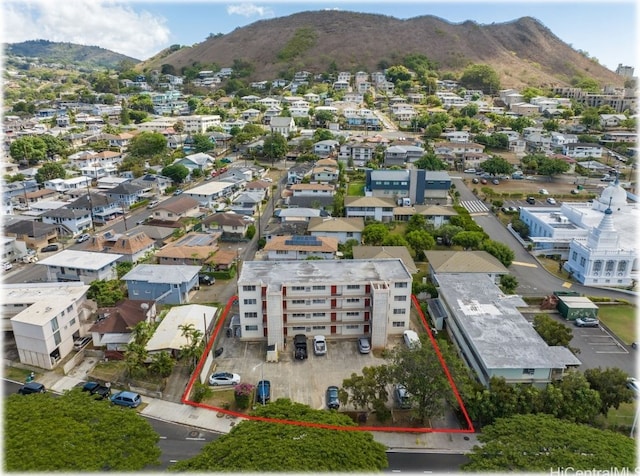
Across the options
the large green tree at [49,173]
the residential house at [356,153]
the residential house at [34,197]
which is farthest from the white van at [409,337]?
the large green tree at [49,173]

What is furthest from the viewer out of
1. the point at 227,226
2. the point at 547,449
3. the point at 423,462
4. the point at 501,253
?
the point at 227,226

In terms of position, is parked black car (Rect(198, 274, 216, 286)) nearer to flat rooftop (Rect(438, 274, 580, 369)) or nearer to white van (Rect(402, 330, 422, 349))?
white van (Rect(402, 330, 422, 349))

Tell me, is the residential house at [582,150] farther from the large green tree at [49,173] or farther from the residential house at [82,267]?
the large green tree at [49,173]

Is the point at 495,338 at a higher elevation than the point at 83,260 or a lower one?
lower

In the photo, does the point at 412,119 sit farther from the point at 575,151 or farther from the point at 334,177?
the point at 334,177

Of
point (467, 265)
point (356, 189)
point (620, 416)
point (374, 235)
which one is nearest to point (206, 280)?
point (374, 235)

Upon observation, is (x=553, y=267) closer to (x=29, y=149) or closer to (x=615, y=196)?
(x=615, y=196)

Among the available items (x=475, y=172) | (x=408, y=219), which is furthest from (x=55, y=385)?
(x=475, y=172)
